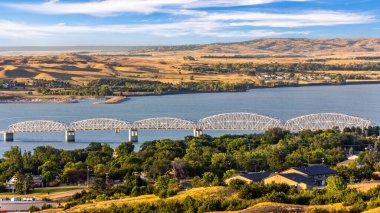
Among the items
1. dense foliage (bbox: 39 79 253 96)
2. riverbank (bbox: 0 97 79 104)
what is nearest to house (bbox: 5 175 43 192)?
riverbank (bbox: 0 97 79 104)

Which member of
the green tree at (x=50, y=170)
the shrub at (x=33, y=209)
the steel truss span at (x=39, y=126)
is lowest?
the steel truss span at (x=39, y=126)

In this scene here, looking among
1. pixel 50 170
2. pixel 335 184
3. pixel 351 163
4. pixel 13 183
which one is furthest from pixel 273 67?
pixel 335 184

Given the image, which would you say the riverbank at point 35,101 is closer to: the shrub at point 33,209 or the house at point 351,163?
the house at point 351,163

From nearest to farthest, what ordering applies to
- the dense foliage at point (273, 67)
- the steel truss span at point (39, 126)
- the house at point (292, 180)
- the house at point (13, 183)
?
the house at point (292, 180)
the house at point (13, 183)
the steel truss span at point (39, 126)
the dense foliage at point (273, 67)

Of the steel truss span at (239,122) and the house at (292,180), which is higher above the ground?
the house at (292,180)

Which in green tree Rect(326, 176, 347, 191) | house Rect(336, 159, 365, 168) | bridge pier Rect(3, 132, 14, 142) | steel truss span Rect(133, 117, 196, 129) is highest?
green tree Rect(326, 176, 347, 191)

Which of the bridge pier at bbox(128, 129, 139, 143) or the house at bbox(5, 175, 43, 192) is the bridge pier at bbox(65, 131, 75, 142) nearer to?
the bridge pier at bbox(128, 129, 139, 143)

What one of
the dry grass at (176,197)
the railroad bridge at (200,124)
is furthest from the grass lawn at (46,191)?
the railroad bridge at (200,124)

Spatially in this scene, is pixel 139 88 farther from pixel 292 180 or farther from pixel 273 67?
pixel 292 180
